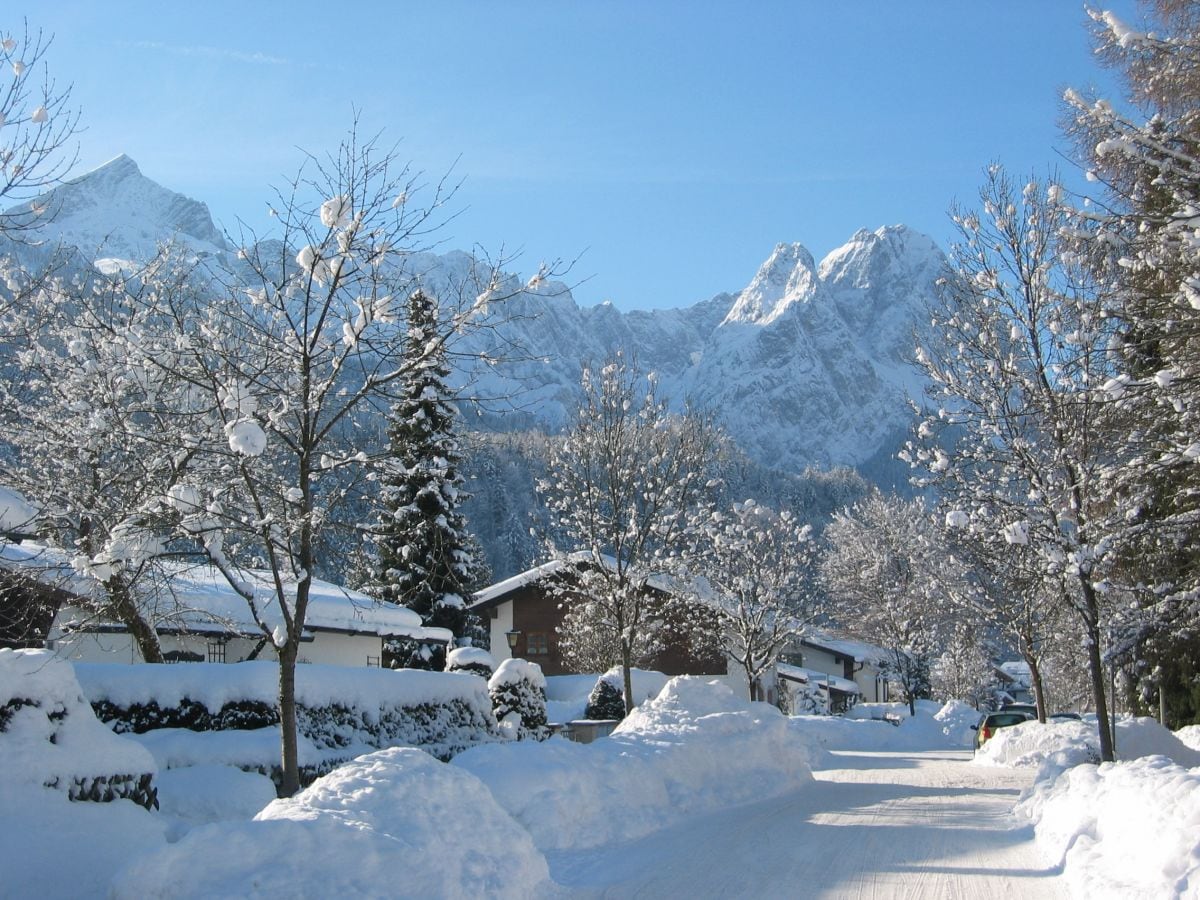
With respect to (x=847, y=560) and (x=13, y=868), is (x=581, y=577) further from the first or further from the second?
(x=847, y=560)

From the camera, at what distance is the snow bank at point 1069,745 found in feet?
58.5

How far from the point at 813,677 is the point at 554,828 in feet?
185

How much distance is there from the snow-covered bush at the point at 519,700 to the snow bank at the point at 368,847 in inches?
559

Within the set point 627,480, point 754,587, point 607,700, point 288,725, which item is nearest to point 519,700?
point 627,480

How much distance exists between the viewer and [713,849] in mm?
10742

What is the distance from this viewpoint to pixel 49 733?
25.9ft

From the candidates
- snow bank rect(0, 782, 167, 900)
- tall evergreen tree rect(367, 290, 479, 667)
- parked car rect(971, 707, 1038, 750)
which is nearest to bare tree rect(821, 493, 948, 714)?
parked car rect(971, 707, 1038, 750)

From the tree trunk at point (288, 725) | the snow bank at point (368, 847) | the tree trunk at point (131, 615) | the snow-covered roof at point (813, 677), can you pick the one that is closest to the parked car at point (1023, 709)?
the snow-covered roof at point (813, 677)

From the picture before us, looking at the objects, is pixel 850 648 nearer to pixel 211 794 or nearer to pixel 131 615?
pixel 131 615

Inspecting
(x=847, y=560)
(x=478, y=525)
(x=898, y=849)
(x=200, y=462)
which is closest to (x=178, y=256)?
(x=200, y=462)

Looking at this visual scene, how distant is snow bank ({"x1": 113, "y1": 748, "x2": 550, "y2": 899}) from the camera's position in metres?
6.07

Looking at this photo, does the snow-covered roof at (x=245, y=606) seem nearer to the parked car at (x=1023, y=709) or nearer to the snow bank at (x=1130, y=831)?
the snow bank at (x=1130, y=831)

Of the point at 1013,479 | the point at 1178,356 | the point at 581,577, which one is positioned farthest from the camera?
the point at 581,577

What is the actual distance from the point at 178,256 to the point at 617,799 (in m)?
12.4
